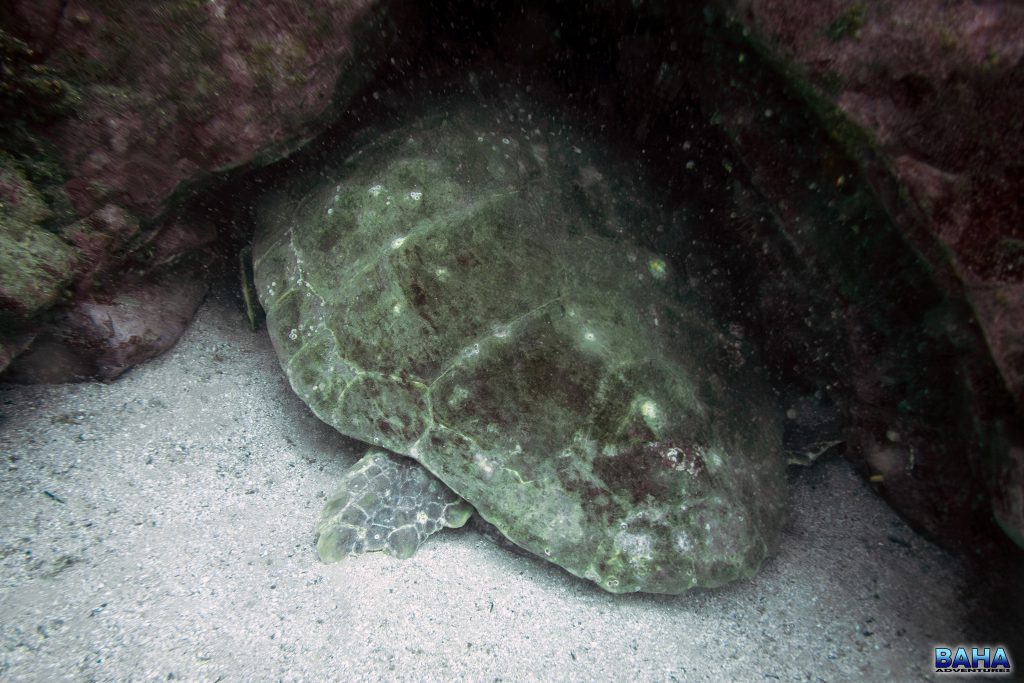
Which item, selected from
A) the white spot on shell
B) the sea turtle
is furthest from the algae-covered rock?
the white spot on shell

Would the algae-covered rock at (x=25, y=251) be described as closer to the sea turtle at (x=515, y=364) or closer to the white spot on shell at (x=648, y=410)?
the sea turtle at (x=515, y=364)

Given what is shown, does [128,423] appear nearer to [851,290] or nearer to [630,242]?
[630,242]

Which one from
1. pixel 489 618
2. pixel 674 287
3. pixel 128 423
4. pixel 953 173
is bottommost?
pixel 489 618

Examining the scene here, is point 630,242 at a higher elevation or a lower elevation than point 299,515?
higher

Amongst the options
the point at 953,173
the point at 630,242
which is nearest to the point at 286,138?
the point at 630,242

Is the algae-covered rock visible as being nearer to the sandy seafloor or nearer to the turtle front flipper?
the sandy seafloor

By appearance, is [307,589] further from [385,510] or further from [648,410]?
[648,410]
